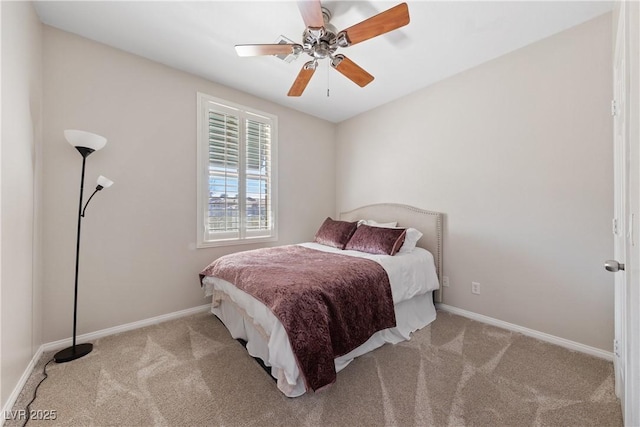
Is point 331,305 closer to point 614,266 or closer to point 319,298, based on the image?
point 319,298

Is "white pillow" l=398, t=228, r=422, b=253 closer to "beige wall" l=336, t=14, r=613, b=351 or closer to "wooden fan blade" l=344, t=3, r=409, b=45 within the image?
"beige wall" l=336, t=14, r=613, b=351

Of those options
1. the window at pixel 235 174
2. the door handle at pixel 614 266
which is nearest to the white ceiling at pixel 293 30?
the window at pixel 235 174

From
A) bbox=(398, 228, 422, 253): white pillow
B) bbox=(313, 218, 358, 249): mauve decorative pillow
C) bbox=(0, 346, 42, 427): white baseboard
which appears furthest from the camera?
bbox=(313, 218, 358, 249): mauve decorative pillow

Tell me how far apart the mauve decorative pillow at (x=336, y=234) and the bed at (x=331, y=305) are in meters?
0.07

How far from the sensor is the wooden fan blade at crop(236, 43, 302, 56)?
1874 mm

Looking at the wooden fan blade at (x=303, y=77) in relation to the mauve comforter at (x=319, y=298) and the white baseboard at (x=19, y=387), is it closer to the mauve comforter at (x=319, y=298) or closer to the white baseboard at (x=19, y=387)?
the mauve comforter at (x=319, y=298)

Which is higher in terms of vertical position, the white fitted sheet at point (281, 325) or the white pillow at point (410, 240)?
the white pillow at point (410, 240)

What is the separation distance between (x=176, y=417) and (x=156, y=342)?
102cm

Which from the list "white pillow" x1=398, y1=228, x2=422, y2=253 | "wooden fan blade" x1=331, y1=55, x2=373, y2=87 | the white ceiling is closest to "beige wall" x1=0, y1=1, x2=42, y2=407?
the white ceiling

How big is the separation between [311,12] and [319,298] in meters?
1.85

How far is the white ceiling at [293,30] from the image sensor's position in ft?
6.39

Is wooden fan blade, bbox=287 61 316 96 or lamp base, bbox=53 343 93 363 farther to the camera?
wooden fan blade, bbox=287 61 316 96

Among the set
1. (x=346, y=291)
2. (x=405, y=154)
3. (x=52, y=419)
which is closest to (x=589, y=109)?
(x=405, y=154)

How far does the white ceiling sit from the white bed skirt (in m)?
2.35
